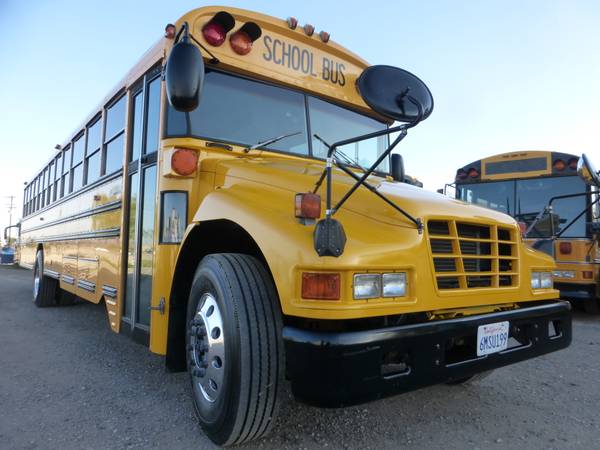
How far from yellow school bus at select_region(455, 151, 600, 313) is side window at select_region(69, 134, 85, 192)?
5.54 meters

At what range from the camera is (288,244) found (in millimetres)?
1781

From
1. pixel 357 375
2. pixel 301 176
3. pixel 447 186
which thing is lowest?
pixel 357 375

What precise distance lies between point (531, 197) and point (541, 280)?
517 centimetres

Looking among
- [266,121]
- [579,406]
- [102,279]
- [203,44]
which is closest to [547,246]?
[579,406]

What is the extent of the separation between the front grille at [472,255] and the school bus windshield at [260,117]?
1.24 metres

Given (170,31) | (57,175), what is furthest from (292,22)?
(57,175)

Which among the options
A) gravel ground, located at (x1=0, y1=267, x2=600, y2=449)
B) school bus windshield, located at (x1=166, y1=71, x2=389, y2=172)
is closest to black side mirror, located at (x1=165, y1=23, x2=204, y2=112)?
school bus windshield, located at (x1=166, y1=71, x2=389, y2=172)

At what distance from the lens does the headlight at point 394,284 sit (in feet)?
5.81

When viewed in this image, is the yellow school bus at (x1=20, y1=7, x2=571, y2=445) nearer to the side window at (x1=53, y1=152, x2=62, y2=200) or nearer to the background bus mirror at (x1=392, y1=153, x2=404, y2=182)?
the background bus mirror at (x1=392, y1=153, x2=404, y2=182)

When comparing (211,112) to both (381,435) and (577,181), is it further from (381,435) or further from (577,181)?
(577,181)

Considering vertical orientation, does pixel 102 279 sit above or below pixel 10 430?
above

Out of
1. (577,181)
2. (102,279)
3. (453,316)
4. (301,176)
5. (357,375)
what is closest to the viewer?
(357,375)

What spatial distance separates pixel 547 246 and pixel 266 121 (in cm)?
260

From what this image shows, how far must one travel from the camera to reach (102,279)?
378 centimetres
